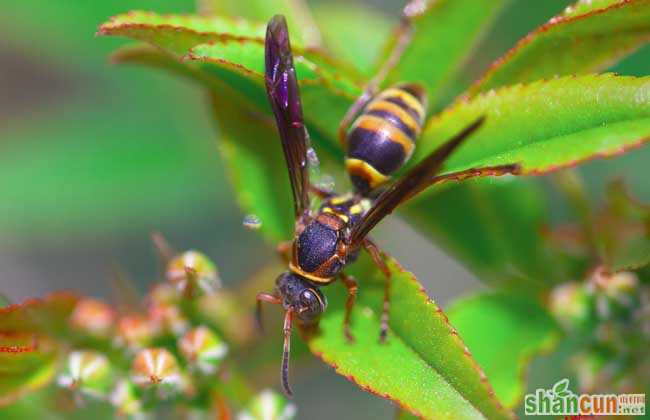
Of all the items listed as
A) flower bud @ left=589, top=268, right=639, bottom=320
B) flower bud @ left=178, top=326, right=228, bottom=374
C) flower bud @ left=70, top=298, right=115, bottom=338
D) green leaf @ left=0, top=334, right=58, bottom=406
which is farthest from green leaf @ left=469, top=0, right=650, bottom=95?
green leaf @ left=0, top=334, right=58, bottom=406

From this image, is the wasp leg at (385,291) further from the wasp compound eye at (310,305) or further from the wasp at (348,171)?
the wasp compound eye at (310,305)

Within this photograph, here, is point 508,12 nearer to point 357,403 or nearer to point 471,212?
point 471,212

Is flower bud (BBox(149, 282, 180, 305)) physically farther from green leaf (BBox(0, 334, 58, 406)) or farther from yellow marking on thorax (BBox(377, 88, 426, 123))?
yellow marking on thorax (BBox(377, 88, 426, 123))

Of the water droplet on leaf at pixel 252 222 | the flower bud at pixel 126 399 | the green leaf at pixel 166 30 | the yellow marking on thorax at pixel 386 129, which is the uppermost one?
the green leaf at pixel 166 30

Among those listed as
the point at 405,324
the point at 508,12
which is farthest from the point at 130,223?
the point at 405,324

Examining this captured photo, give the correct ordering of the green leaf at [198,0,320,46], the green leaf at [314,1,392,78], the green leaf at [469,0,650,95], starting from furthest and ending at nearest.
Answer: the green leaf at [314,1,392,78] → the green leaf at [198,0,320,46] → the green leaf at [469,0,650,95]

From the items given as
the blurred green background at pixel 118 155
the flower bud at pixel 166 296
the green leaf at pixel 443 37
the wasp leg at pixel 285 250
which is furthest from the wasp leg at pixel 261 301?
the blurred green background at pixel 118 155
